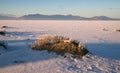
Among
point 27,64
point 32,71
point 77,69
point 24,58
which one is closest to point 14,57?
point 24,58

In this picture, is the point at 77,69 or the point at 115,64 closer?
the point at 77,69

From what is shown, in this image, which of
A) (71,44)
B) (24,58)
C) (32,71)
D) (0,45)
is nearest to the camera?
(32,71)

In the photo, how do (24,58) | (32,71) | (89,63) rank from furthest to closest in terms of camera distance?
(24,58)
(89,63)
(32,71)

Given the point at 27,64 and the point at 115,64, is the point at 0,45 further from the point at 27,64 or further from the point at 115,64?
the point at 115,64

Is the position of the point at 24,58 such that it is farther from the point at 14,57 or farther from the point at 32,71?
the point at 32,71

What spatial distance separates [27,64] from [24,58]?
80 cm

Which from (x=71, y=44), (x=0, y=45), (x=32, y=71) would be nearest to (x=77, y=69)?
→ (x=32, y=71)

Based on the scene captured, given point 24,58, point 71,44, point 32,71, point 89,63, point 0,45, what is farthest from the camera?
point 0,45

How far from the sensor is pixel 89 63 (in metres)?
10.4

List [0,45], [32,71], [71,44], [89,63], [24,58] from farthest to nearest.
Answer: [0,45], [71,44], [24,58], [89,63], [32,71]

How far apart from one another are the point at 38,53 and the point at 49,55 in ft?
1.91

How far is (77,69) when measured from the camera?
980 cm

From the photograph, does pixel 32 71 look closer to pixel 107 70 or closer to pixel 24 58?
pixel 24 58

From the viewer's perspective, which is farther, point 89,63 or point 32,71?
point 89,63
